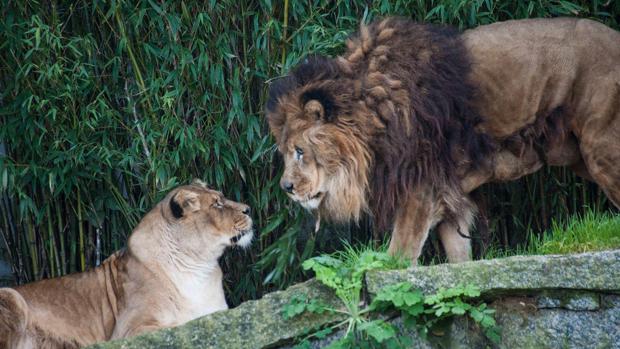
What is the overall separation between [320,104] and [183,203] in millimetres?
1134

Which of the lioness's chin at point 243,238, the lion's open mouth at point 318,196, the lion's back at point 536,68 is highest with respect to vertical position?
the lion's back at point 536,68

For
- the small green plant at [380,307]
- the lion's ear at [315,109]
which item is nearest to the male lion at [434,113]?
the lion's ear at [315,109]

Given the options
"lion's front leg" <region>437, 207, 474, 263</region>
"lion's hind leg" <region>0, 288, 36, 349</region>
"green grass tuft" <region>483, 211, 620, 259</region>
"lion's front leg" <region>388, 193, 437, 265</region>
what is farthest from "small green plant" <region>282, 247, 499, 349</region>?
"lion's hind leg" <region>0, 288, 36, 349</region>

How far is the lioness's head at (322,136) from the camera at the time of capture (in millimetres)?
6094

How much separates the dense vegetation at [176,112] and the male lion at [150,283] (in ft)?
1.23

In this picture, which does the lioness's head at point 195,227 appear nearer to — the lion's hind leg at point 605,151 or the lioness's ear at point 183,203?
the lioness's ear at point 183,203

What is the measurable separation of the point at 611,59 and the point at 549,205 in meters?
1.39

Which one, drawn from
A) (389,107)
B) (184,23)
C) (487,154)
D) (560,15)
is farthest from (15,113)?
(560,15)

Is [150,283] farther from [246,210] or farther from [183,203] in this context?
[246,210]

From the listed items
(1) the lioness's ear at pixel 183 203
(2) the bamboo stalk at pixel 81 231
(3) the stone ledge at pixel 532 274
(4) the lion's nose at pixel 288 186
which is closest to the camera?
(3) the stone ledge at pixel 532 274

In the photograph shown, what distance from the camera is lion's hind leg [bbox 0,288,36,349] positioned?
626 cm

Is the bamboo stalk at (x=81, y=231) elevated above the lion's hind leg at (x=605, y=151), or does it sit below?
below

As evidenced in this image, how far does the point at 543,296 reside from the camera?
517cm

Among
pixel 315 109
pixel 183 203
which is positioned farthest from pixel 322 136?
pixel 183 203
